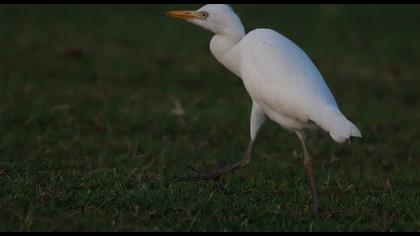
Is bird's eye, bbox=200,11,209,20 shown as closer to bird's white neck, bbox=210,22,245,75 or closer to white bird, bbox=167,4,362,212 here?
white bird, bbox=167,4,362,212

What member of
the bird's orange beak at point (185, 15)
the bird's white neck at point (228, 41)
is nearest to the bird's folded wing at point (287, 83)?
the bird's white neck at point (228, 41)

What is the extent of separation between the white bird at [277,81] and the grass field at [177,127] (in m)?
0.54

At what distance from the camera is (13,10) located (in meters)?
14.0

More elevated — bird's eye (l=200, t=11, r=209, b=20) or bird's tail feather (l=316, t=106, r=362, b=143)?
bird's eye (l=200, t=11, r=209, b=20)

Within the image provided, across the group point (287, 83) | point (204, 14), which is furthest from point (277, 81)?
point (204, 14)

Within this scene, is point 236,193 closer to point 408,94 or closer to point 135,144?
point 135,144

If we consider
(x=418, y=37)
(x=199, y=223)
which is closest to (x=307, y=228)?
(x=199, y=223)

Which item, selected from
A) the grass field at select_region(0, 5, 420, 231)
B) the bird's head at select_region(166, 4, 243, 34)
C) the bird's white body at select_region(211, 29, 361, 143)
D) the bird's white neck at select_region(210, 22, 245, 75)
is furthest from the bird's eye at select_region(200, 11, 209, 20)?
the grass field at select_region(0, 5, 420, 231)

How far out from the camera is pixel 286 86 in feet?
19.0

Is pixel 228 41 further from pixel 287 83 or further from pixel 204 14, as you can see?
pixel 287 83

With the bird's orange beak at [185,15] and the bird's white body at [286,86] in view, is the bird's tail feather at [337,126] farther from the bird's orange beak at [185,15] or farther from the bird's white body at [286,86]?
the bird's orange beak at [185,15]

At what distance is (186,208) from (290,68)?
1412mm

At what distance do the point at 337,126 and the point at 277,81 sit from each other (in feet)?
2.48

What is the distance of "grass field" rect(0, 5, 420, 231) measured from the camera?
5.29m
